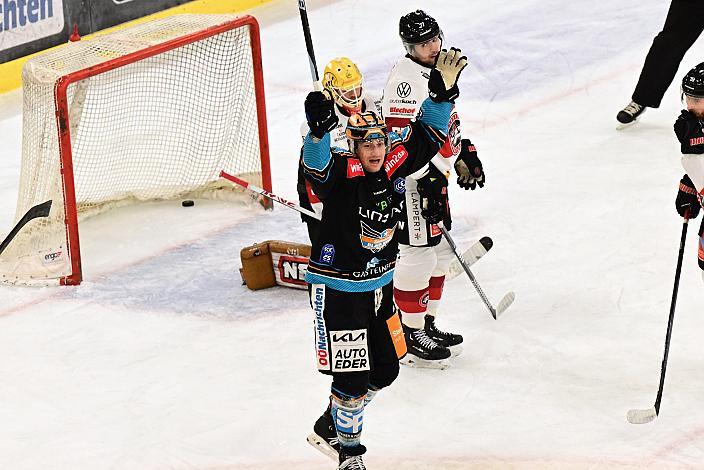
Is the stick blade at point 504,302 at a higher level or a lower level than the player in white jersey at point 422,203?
lower

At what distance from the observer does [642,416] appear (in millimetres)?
4645

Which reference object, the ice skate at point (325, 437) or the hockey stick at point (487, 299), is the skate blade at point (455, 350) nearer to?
the hockey stick at point (487, 299)

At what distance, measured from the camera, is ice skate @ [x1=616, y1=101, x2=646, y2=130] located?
25.4ft

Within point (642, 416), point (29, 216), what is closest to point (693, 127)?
point (642, 416)

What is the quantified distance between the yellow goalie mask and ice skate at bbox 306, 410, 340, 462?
1.12 meters

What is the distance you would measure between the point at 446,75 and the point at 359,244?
647 mm

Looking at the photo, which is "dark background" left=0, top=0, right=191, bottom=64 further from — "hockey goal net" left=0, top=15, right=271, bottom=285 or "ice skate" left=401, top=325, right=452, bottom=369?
"ice skate" left=401, top=325, right=452, bottom=369

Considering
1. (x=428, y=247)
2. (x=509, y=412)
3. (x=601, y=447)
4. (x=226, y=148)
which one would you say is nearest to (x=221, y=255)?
(x=226, y=148)

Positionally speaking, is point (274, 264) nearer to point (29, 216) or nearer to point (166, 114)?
point (29, 216)

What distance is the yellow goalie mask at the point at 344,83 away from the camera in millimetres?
4621

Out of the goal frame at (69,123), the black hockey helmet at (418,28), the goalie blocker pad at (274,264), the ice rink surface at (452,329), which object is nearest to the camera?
the ice rink surface at (452,329)

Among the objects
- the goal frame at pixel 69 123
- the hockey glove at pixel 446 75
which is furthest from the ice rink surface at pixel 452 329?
the hockey glove at pixel 446 75

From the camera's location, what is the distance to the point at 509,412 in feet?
15.9

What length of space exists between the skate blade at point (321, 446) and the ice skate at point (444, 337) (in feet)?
3.18
